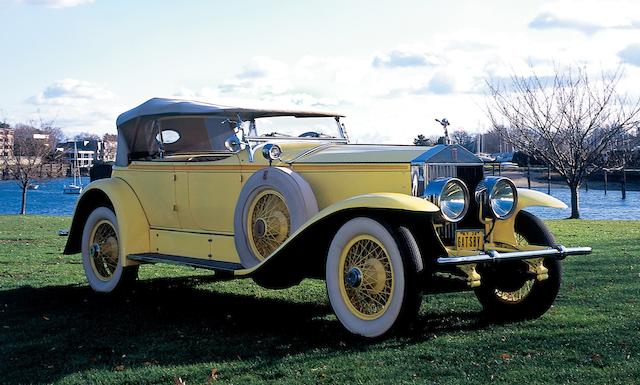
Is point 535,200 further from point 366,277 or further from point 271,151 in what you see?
point 271,151

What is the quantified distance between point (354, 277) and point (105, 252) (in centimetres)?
404

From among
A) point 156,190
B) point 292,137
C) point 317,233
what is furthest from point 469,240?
point 156,190

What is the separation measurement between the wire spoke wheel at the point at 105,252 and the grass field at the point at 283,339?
0.97 ft

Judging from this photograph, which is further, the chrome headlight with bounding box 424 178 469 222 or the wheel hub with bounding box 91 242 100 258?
the wheel hub with bounding box 91 242 100 258

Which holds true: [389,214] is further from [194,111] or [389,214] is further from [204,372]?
[194,111]

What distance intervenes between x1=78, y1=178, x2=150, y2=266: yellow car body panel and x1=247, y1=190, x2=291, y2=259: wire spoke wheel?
73.3 inches

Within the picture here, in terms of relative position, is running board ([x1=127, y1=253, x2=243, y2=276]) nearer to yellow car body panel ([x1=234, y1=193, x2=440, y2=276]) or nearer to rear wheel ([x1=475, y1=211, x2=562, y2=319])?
yellow car body panel ([x1=234, y1=193, x2=440, y2=276])

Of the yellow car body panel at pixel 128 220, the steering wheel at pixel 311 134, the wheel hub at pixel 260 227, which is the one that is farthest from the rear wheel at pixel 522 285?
the yellow car body panel at pixel 128 220

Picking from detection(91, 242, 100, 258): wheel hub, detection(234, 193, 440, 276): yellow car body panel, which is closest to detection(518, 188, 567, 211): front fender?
detection(234, 193, 440, 276): yellow car body panel

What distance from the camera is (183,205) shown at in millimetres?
8945

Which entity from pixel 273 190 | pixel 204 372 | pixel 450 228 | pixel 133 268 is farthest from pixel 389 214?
pixel 133 268

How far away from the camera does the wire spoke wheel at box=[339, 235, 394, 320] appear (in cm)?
664

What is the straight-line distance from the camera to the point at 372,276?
6.68m

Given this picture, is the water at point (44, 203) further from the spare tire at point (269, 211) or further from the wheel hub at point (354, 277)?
the wheel hub at point (354, 277)
